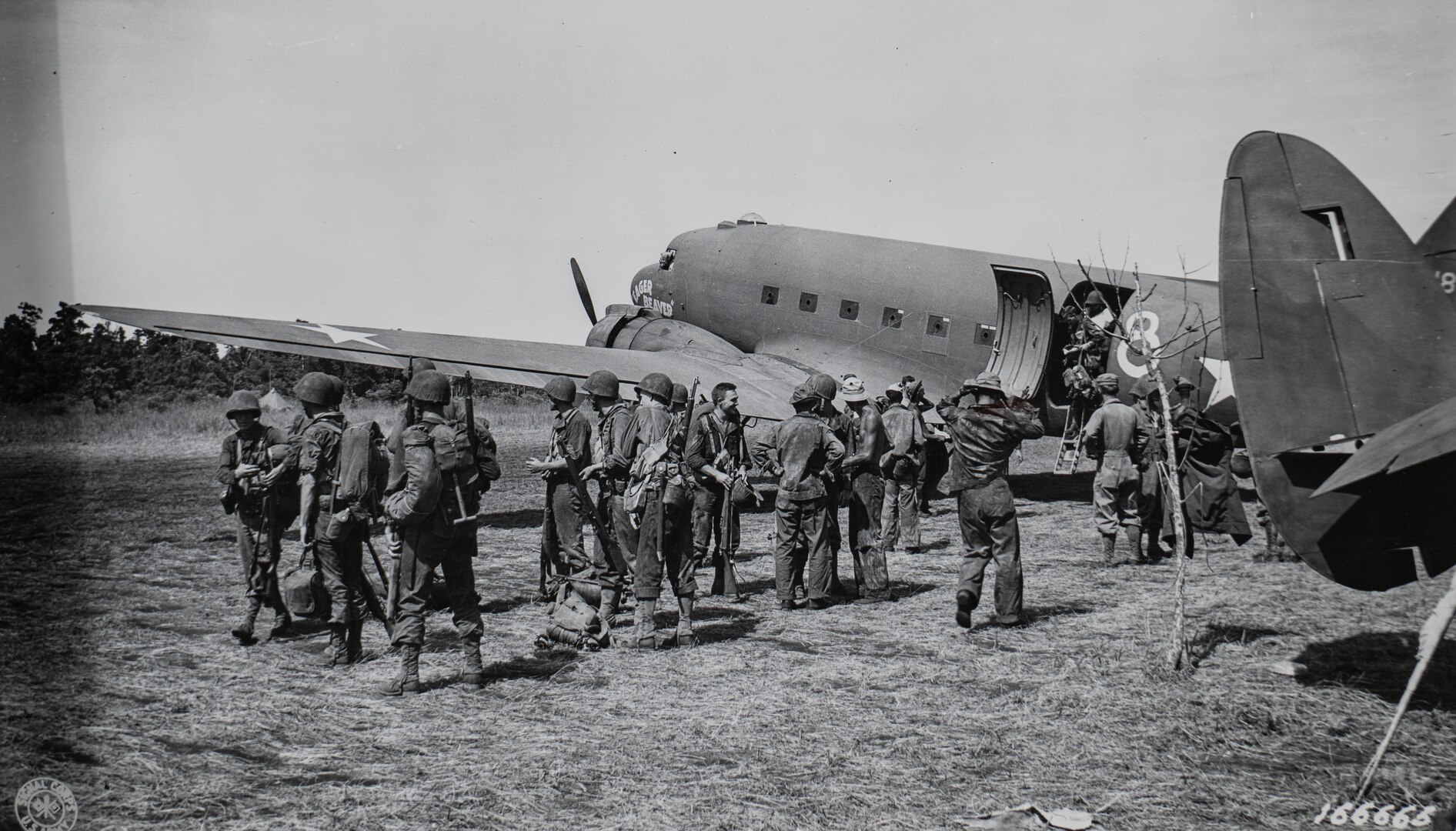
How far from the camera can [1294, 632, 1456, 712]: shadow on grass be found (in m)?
6.11

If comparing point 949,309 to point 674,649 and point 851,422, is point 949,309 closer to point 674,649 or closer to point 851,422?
point 851,422

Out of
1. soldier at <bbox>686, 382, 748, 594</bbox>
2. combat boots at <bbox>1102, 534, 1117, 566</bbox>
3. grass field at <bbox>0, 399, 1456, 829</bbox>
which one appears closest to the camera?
grass field at <bbox>0, 399, 1456, 829</bbox>

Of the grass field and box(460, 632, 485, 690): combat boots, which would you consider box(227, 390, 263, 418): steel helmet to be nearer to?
the grass field

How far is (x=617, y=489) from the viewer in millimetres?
7965

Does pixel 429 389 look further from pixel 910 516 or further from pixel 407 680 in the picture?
pixel 910 516

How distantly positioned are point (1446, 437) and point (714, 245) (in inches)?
658

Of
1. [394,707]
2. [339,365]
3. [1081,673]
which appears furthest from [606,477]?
[339,365]

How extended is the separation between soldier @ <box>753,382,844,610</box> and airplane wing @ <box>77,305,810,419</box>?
168 inches

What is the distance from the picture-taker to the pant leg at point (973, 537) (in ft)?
26.1

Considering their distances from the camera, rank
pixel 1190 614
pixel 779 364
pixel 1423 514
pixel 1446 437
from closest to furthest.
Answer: pixel 1446 437 < pixel 1423 514 < pixel 1190 614 < pixel 779 364

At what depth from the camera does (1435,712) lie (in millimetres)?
5750

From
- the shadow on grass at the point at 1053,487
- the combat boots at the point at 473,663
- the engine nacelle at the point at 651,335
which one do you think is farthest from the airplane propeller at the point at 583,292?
the combat boots at the point at 473,663

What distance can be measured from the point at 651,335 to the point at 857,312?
448 cm

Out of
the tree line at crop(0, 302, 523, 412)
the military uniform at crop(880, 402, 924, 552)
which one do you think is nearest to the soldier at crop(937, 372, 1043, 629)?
the military uniform at crop(880, 402, 924, 552)
